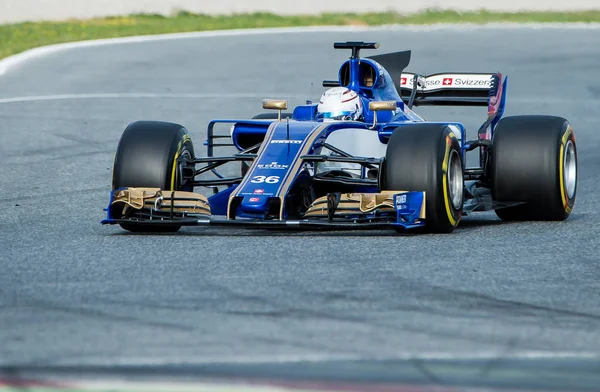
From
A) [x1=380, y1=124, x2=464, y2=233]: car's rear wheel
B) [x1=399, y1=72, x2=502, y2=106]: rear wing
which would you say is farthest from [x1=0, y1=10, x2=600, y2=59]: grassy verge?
[x1=380, y1=124, x2=464, y2=233]: car's rear wheel

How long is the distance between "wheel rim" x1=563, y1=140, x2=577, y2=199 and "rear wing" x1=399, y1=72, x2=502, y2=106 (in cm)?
141

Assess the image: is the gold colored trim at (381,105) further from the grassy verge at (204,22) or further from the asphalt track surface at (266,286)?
the grassy verge at (204,22)

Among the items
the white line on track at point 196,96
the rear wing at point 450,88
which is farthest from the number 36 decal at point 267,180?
the white line on track at point 196,96

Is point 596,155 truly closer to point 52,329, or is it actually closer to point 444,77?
point 444,77

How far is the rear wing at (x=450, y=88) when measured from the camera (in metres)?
11.7

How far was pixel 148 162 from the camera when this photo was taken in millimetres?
9289

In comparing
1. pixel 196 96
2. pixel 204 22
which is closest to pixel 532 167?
pixel 196 96

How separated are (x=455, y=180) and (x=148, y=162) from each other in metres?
2.21

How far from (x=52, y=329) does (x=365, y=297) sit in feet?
5.24

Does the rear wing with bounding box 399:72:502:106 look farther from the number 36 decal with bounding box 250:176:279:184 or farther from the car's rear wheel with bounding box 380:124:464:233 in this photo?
the number 36 decal with bounding box 250:176:279:184

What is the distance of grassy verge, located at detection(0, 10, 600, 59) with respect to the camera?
94.2ft

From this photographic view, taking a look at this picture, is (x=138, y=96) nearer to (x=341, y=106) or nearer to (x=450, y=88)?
(x=450, y=88)

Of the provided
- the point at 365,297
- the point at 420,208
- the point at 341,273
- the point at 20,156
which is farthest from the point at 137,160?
the point at 20,156

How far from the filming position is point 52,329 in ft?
18.4
